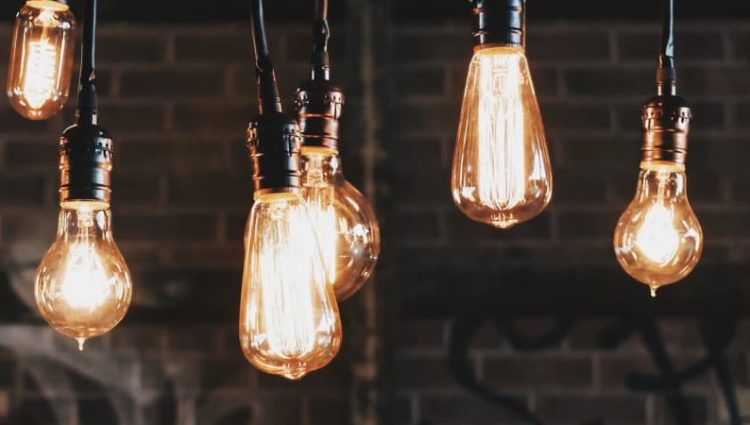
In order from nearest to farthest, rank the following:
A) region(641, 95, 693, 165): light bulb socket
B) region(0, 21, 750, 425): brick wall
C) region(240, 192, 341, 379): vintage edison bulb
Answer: region(240, 192, 341, 379): vintage edison bulb, region(641, 95, 693, 165): light bulb socket, region(0, 21, 750, 425): brick wall

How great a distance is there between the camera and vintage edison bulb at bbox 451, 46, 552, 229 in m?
0.86

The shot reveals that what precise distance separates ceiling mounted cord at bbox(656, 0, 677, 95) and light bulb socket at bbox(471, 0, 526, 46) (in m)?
0.24

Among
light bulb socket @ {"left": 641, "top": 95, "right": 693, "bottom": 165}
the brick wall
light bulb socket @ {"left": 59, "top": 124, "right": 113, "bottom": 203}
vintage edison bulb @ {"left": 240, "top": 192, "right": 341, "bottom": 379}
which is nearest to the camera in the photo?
vintage edison bulb @ {"left": 240, "top": 192, "right": 341, "bottom": 379}

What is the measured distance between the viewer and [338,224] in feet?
3.23

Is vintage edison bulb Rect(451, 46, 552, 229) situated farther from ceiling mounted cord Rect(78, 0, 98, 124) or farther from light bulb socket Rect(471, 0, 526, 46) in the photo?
ceiling mounted cord Rect(78, 0, 98, 124)

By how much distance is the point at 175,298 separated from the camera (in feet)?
5.92

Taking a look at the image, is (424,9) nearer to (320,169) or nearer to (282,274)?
(320,169)

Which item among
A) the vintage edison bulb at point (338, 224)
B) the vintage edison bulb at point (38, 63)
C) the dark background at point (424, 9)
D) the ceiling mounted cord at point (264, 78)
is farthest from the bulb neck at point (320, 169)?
the dark background at point (424, 9)

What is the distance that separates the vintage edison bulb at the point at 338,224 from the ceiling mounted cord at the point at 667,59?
348 mm

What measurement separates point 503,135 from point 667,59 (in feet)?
0.91

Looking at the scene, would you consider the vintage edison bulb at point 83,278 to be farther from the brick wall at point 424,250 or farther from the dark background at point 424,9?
the dark background at point 424,9

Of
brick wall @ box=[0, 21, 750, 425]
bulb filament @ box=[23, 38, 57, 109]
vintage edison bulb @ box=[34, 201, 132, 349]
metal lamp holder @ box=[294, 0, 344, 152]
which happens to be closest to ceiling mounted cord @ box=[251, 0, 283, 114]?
metal lamp holder @ box=[294, 0, 344, 152]

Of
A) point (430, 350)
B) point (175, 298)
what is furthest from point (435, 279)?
point (175, 298)

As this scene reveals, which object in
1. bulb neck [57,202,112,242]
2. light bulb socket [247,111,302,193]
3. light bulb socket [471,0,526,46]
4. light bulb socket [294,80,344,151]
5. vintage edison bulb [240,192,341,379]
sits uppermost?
light bulb socket [471,0,526,46]
